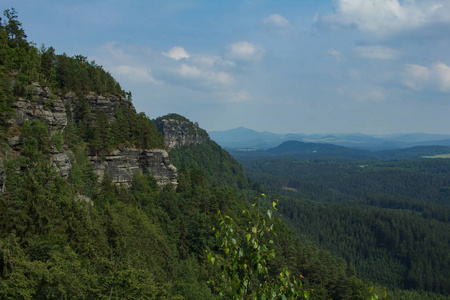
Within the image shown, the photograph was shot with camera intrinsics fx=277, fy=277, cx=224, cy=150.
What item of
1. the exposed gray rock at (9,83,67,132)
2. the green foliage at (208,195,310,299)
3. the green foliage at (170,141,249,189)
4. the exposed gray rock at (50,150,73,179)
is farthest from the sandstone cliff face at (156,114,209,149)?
the green foliage at (208,195,310,299)

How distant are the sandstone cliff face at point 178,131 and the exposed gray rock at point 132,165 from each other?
211 ft

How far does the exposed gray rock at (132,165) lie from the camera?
4272cm

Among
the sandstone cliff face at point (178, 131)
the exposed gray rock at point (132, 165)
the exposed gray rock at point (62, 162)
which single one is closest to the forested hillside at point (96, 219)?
the exposed gray rock at point (62, 162)

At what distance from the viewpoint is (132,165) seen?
4766cm

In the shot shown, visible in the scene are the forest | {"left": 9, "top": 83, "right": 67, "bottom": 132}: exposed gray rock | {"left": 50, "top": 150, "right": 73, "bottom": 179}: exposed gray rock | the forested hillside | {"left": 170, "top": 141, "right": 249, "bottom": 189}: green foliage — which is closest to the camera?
the forest

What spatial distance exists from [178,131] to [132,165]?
3162 inches

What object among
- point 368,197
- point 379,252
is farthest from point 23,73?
point 368,197

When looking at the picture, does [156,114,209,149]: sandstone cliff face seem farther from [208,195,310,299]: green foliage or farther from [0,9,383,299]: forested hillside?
[208,195,310,299]: green foliage

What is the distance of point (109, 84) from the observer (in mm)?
51844

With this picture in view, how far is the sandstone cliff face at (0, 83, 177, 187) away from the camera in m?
29.2

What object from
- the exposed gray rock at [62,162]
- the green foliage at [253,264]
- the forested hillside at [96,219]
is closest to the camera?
the green foliage at [253,264]

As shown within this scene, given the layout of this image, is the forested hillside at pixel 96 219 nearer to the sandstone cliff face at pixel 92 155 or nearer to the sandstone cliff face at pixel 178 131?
the sandstone cliff face at pixel 92 155

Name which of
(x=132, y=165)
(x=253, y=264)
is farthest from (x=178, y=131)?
(x=253, y=264)

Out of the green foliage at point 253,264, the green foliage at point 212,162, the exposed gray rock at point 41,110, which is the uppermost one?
the exposed gray rock at point 41,110
